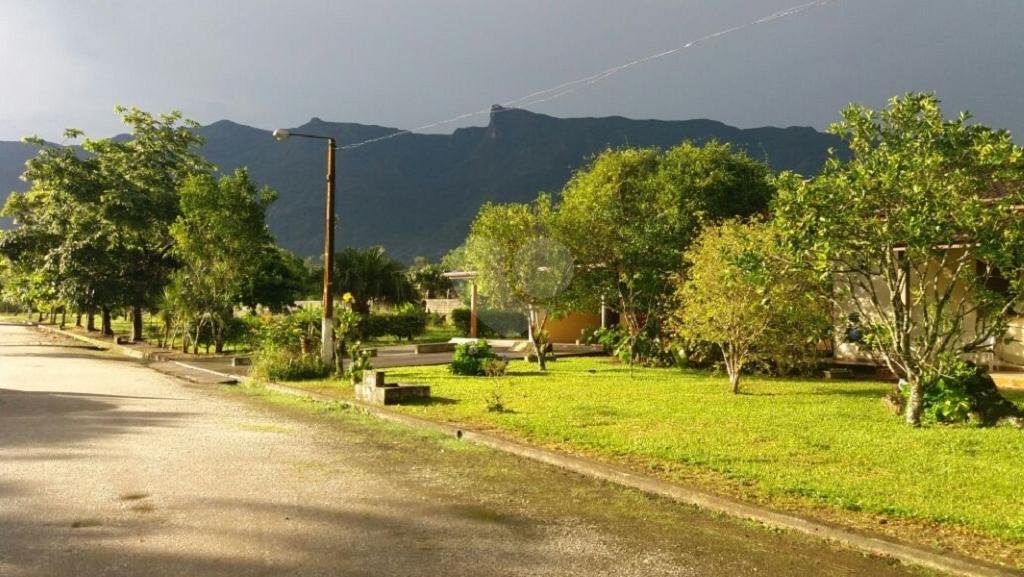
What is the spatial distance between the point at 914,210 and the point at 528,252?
12.1m

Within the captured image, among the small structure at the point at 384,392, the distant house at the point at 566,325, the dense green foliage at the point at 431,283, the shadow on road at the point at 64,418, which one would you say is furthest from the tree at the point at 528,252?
the dense green foliage at the point at 431,283

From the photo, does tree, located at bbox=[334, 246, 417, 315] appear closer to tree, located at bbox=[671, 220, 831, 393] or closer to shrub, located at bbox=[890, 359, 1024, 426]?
tree, located at bbox=[671, 220, 831, 393]

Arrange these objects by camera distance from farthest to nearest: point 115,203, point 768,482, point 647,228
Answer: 1. point 115,203
2. point 647,228
3. point 768,482

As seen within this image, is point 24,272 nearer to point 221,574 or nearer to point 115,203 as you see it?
point 115,203

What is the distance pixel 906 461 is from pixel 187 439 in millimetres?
7794

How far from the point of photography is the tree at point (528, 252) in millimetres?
19547

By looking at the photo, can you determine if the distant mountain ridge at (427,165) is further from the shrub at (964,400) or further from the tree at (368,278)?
the shrub at (964,400)

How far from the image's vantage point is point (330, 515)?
221 inches

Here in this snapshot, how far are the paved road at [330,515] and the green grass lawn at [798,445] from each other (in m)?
0.75

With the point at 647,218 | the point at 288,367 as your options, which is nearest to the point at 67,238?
the point at 288,367

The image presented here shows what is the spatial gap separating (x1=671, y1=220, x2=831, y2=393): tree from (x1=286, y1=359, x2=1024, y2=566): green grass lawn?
0.87 metres

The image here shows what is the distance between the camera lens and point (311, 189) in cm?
15662

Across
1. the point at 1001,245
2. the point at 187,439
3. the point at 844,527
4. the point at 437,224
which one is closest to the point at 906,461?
the point at 844,527

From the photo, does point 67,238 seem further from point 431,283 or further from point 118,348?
point 431,283
